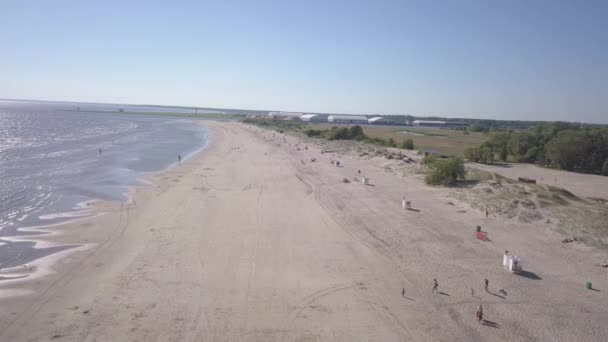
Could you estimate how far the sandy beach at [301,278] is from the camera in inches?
468

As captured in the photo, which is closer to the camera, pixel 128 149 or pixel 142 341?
pixel 142 341

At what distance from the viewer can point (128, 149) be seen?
182 feet

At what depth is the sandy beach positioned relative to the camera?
11.9m

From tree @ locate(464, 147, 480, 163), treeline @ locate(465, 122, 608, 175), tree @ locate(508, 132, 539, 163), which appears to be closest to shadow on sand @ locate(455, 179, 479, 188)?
tree @ locate(464, 147, 480, 163)

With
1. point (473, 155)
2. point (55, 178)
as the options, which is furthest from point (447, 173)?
point (55, 178)

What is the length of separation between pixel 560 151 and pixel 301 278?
46983 millimetres

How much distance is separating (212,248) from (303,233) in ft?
16.4

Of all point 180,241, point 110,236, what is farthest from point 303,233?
point 110,236

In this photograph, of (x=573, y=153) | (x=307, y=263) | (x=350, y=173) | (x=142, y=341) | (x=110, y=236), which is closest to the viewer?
(x=142, y=341)

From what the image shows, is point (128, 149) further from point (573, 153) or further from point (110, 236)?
point (573, 153)

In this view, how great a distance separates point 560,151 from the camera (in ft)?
158

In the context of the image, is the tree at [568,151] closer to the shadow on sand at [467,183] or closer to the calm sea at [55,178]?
the shadow on sand at [467,183]

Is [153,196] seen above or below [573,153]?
below

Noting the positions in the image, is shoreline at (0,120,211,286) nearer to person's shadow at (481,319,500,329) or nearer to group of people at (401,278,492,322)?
group of people at (401,278,492,322)
